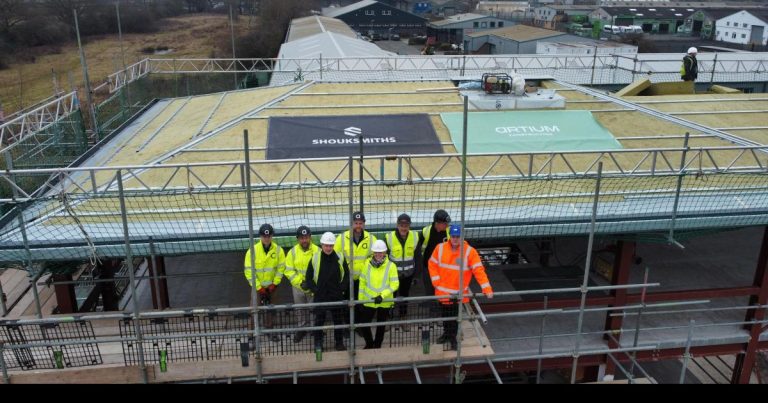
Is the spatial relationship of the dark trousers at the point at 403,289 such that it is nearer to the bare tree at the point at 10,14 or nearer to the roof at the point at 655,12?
the bare tree at the point at 10,14

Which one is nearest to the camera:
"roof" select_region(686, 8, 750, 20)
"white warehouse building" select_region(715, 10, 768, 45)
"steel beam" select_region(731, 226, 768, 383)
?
"steel beam" select_region(731, 226, 768, 383)

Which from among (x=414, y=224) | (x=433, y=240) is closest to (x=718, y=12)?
(x=414, y=224)

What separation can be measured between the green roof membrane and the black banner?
0.81 m

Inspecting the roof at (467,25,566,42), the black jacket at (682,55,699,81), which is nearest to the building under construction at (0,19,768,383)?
the black jacket at (682,55,699,81)

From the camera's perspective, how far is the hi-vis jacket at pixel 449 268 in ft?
30.4

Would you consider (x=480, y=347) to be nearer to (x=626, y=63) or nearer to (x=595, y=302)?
(x=595, y=302)

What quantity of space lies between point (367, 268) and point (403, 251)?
37.8 inches

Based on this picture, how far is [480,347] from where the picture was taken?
9.59 metres

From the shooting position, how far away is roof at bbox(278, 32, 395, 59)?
107ft

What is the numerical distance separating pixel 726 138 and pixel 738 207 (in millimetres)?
3117

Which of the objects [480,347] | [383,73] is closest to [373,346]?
[480,347]

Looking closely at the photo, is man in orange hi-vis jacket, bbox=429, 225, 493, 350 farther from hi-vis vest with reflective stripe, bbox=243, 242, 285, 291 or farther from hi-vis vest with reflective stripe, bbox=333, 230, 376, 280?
hi-vis vest with reflective stripe, bbox=243, 242, 285, 291


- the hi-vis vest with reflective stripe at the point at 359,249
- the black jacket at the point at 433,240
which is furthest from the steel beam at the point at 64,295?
the black jacket at the point at 433,240

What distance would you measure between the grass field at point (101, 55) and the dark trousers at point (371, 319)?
28652 millimetres
